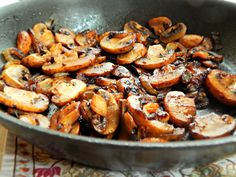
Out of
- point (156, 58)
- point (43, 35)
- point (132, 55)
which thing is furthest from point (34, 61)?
point (156, 58)

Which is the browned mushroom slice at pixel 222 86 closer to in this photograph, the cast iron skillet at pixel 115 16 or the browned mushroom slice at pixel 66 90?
the cast iron skillet at pixel 115 16

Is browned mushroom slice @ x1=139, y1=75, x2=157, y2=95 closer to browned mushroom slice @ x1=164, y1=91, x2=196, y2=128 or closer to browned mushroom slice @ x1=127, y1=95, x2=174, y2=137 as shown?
browned mushroom slice @ x1=164, y1=91, x2=196, y2=128

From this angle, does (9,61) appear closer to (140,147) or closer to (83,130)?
(83,130)

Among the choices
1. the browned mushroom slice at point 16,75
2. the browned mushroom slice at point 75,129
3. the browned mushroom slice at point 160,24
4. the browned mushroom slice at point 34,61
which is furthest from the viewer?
the browned mushroom slice at point 160,24

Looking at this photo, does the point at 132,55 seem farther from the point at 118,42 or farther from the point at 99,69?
the point at 99,69

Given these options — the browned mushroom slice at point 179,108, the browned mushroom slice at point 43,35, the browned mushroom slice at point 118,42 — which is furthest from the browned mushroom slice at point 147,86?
the browned mushroom slice at point 43,35

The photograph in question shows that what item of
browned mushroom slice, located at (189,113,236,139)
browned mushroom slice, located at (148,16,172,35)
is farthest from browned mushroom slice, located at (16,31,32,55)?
browned mushroom slice, located at (189,113,236,139)

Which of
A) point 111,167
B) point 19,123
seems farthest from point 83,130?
point 19,123
